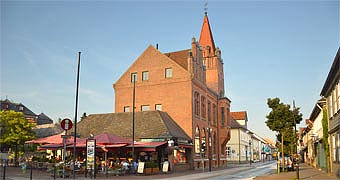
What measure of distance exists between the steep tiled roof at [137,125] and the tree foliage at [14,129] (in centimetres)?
955

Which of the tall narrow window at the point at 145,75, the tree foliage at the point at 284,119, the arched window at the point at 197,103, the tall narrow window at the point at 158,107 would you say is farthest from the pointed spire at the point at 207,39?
the tree foliage at the point at 284,119

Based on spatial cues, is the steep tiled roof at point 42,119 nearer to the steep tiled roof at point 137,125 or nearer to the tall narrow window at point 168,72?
the steep tiled roof at point 137,125

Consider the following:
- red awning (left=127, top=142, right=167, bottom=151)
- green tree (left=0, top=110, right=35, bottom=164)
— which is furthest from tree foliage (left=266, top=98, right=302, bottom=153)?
green tree (left=0, top=110, right=35, bottom=164)

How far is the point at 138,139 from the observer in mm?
37594

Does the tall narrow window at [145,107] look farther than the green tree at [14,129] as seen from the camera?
Yes

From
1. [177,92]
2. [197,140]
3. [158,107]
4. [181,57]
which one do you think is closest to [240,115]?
[181,57]

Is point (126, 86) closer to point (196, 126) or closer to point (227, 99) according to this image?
point (196, 126)

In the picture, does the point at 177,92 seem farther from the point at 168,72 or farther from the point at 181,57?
the point at 181,57

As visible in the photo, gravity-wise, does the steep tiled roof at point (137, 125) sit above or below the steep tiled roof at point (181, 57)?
below

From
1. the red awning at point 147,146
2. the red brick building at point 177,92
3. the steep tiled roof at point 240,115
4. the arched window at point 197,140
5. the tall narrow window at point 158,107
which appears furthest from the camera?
the steep tiled roof at point 240,115

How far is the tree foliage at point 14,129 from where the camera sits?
45.8 meters

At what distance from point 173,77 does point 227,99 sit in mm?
17162

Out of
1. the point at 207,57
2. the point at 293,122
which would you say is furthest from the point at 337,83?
the point at 207,57

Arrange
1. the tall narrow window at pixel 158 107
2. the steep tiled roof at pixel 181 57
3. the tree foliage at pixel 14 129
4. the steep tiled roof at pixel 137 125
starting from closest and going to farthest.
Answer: the steep tiled roof at pixel 137 125 → the tall narrow window at pixel 158 107 → the tree foliage at pixel 14 129 → the steep tiled roof at pixel 181 57
